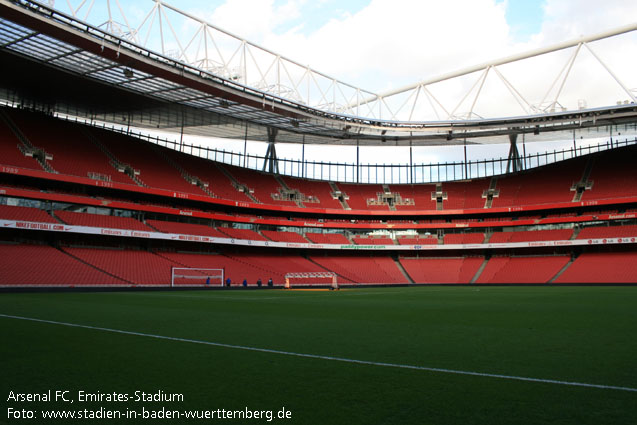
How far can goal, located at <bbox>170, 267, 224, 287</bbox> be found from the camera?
41.8m

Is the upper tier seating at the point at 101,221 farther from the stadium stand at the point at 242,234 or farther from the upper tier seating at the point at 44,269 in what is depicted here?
the stadium stand at the point at 242,234

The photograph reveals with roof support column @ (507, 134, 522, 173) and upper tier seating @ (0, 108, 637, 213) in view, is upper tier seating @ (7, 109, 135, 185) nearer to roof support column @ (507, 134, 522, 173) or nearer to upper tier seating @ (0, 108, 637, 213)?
upper tier seating @ (0, 108, 637, 213)

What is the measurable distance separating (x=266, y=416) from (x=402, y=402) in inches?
55.9

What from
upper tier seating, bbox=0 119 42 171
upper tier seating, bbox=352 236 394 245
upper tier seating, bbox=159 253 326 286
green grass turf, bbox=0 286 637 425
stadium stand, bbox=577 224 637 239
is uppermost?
upper tier seating, bbox=0 119 42 171

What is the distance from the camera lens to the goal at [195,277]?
41.8 meters

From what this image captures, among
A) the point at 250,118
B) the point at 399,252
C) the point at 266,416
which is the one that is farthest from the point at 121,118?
the point at 266,416

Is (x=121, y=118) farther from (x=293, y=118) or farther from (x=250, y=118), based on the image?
(x=293, y=118)

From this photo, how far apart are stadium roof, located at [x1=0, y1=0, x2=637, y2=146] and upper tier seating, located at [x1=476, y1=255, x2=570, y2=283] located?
51.3 ft

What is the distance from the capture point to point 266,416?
4398 millimetres

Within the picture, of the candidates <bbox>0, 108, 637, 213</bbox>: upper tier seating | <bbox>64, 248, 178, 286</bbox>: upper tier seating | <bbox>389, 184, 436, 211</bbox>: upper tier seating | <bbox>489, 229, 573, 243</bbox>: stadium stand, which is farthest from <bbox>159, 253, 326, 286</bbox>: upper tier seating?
<bbox>489, 229, 573, 243</bbox>: stadium stand

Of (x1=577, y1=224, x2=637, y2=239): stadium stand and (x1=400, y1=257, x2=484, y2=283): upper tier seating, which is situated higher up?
(x1=577, y1=224, x2=637, y2=239): stadium stand

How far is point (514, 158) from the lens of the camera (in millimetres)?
66000

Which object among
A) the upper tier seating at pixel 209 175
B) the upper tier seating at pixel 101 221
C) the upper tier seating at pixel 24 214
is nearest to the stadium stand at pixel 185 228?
the upper tier seating at pixel 101 221

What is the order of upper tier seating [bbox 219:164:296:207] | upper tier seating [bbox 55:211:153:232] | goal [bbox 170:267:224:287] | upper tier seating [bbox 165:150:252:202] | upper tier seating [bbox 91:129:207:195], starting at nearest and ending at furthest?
upper tier seating [bbox 55:211:153:232], goal [bbox 170:267:224:287], upper tier seating [bbox 91:129:207:195], upper tier seating [bbox 165:150:252:202], upper tier seating [bbox 219:164:296:207]
